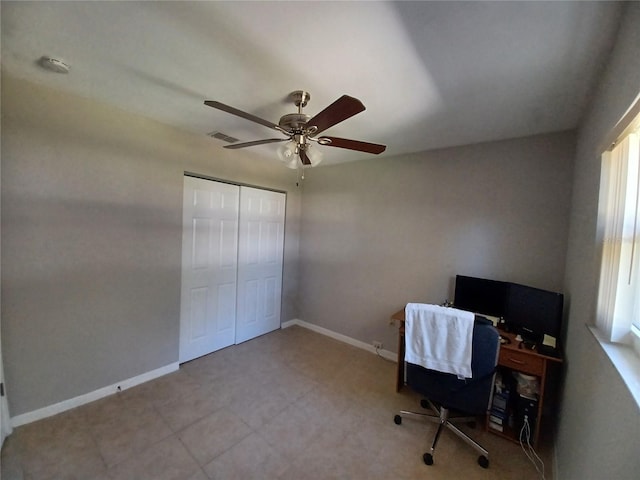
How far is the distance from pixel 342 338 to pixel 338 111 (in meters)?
3.01

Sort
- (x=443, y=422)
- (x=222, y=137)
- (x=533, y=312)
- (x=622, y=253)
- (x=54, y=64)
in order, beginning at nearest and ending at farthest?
(x=622, y=253) < (x=54, y=64) < (x=443, y=422) < (x=533, y=312) < (x=222, y=137)

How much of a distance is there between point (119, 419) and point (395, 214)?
127 inches

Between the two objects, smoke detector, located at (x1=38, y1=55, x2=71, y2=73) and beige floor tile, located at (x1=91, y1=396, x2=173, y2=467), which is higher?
smoke detector, located at (x1=38, y1=55, x2=71, y2=73)

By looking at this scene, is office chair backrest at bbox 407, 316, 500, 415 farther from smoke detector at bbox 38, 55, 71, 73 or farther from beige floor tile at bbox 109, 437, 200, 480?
smoke detector at bbox 38, 55, 71, 73

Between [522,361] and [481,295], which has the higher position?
[481,295]

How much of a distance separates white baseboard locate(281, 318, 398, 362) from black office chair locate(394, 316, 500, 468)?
3.77 feet

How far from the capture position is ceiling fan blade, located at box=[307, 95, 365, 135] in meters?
1.19

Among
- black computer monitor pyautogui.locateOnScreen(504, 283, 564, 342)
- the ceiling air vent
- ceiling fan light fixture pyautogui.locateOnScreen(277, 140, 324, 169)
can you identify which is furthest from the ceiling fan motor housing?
black computer monitor pyautogui.locateOnScreen(504, 283, 564, 342)

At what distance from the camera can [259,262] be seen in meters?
3.47

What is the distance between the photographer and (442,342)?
5.28 feet

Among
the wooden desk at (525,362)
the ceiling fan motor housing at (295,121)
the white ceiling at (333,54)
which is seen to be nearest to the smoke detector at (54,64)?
the white ceiling at (333,54)

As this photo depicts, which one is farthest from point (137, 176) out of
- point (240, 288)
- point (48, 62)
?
point (240, 288)

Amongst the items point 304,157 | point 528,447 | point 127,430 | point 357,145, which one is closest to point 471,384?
point 528,447

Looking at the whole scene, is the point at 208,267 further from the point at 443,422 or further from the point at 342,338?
the point at 443,422
